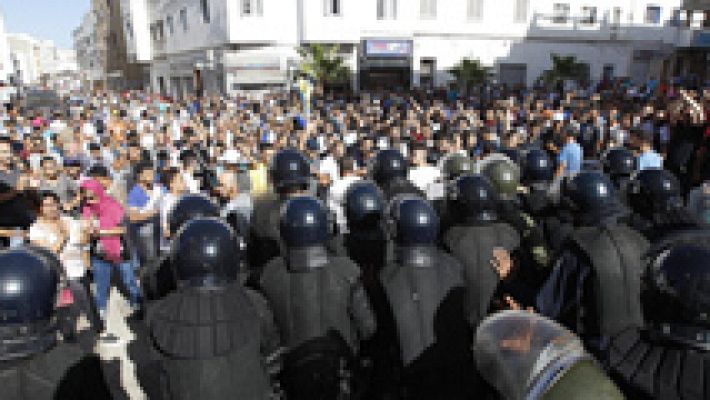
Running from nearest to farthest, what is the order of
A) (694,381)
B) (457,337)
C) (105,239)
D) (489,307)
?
1. (694,381)
2. (457,337)
3. (489,307)
4. (105,239)

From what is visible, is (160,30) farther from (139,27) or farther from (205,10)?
(205,10)

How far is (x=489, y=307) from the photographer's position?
10.8ft

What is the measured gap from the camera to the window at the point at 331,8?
87.2ft

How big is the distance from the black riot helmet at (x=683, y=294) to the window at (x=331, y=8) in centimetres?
2713

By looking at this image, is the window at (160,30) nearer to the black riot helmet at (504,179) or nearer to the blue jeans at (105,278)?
the blue jeans at (105,278)

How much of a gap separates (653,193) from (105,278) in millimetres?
5115

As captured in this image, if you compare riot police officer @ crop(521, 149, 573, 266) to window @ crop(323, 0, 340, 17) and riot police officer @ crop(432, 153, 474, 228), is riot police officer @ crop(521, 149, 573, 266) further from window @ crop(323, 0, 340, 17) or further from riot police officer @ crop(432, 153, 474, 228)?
window @ crop(323, 0, 340, 17)

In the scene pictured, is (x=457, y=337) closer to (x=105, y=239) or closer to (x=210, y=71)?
(x=105, y=239)

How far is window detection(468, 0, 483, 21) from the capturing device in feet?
93.6

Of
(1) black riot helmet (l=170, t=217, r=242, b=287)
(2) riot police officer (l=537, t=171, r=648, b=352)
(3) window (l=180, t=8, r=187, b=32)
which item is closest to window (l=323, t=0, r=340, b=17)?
(3) window (l=180, t=8, r=187, b=32)

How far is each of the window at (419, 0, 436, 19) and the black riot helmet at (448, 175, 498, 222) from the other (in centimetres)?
2667

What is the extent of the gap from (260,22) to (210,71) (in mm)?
5425

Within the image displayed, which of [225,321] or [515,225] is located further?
[515,225]

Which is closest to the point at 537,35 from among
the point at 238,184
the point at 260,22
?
the point at 260,22
